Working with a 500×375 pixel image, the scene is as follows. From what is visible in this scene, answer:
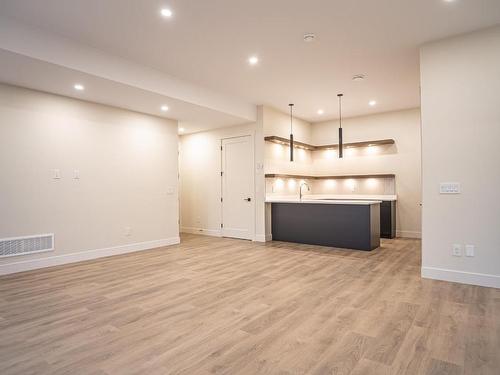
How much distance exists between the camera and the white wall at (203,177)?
750 centimetres

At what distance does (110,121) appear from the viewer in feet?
18.3

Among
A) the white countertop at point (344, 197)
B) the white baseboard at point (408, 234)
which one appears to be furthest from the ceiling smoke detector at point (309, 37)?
the white baseboard at point (408, 234)

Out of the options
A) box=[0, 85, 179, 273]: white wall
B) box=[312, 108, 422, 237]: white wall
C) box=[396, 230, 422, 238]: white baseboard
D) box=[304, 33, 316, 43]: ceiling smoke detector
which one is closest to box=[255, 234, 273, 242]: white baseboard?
box=[0, 85, 179, 273]: white wall

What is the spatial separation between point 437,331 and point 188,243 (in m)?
5.06

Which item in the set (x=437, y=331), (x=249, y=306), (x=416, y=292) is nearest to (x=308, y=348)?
(x=249, y=306)

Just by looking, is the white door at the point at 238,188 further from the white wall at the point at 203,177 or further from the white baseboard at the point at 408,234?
the white baseboard at the point at 408,234

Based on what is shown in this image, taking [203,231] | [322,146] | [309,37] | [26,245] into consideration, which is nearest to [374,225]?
[322,146]

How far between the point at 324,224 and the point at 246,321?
3721mm

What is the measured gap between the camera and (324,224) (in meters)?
6.06

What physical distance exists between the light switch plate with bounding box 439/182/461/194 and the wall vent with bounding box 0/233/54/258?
5557 mm

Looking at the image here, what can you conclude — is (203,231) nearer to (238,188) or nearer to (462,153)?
(238,188)

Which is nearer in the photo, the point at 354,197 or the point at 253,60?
the point at 253,60

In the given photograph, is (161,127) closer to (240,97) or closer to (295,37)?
(240,97)

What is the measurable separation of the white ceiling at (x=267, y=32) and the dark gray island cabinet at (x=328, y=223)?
90.0 inches
